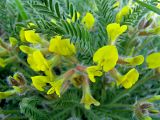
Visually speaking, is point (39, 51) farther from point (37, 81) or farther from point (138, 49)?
point (138, 49)

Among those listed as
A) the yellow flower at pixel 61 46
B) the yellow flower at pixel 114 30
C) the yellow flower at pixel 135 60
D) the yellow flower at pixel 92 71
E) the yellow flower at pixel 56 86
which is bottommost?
the yellow flower at pixel 56 86

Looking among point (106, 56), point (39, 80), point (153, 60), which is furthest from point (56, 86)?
point (153, 60)

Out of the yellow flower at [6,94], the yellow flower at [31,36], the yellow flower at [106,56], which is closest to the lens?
the yellow flower at [106,56]

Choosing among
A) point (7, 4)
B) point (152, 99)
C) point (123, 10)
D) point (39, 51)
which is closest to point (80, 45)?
point (39, 51)

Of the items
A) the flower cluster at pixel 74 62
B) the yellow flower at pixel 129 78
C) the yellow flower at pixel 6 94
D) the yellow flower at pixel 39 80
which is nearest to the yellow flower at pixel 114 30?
the flower cluster at pixel 74 62

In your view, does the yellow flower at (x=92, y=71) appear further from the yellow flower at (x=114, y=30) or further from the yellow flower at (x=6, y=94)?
the yellow flower at (x=6, y=94)

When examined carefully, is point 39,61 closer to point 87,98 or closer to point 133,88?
point 87,98
